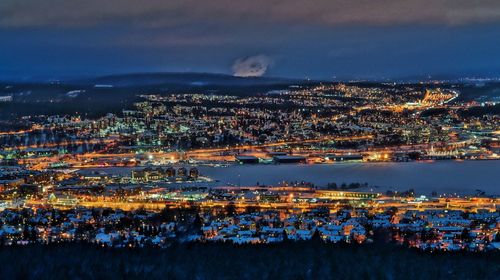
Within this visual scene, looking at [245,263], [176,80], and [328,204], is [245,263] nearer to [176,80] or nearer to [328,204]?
[328,204]

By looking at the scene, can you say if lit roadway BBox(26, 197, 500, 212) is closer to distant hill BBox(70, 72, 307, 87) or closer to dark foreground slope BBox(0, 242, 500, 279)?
dark foreground slope BBox(0, 242, 500, 279)

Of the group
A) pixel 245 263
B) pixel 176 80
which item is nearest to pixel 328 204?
pixel 245 263

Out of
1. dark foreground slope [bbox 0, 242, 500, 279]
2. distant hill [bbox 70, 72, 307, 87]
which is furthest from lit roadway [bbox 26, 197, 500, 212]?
distant hill [bbox 70, 72, 307, 87]

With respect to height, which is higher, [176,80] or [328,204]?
[176,80]

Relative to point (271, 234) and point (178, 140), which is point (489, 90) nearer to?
point (178, 140)

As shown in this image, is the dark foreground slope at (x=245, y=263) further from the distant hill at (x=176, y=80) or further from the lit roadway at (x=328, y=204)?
the distant hill at (x=176, y=80)

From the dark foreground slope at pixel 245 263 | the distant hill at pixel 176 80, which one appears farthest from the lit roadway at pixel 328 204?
the distant hill at pixel 176 80

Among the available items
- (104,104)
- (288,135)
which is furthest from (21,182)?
(104,104)
